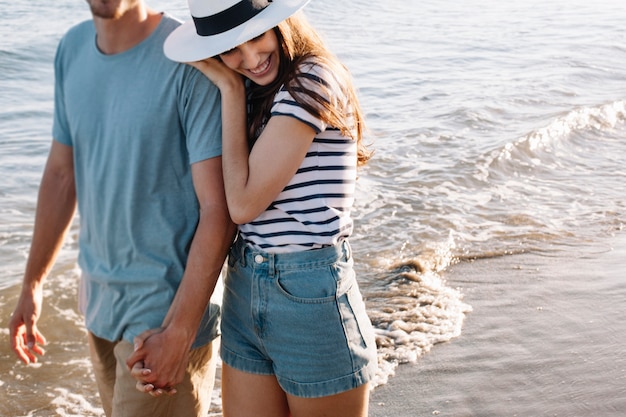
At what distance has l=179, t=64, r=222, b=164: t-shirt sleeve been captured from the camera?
2582 millimetres

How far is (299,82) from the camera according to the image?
252 centimetres

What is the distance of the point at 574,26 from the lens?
19.0 m

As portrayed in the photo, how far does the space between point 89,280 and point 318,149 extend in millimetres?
935

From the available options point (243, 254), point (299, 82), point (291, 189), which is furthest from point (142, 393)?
point (299, 82)

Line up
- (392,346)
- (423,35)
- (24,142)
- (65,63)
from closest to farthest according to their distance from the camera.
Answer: (65,63) < (392,346) < (24,142) < (423,35)

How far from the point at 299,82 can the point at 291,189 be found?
33 cm

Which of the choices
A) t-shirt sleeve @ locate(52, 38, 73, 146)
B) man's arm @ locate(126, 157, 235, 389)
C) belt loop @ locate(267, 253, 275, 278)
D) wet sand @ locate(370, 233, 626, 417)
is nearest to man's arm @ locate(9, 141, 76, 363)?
t-shirt sleeve @ locate(52, 38, 73, 146)

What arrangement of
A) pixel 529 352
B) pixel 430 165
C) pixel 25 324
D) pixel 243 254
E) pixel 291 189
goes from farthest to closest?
1. pixel 430 165
2. pixel 529 352
3. pixel 25 324
4. pixel 243 254
5. pixel 291 189

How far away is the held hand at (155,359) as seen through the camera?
2.55m

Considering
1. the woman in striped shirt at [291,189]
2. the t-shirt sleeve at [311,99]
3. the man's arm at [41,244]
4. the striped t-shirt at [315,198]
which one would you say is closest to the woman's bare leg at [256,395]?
the woman in striped shirt at [291,189]

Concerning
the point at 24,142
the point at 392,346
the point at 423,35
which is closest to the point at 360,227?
the point at 392,346

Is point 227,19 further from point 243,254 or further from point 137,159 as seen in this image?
point 243,254

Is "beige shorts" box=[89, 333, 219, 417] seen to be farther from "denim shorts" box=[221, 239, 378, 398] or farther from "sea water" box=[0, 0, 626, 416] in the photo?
"sea water" box=[0, 0, 626, 416]

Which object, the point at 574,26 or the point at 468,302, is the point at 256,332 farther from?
the point at 574,26
